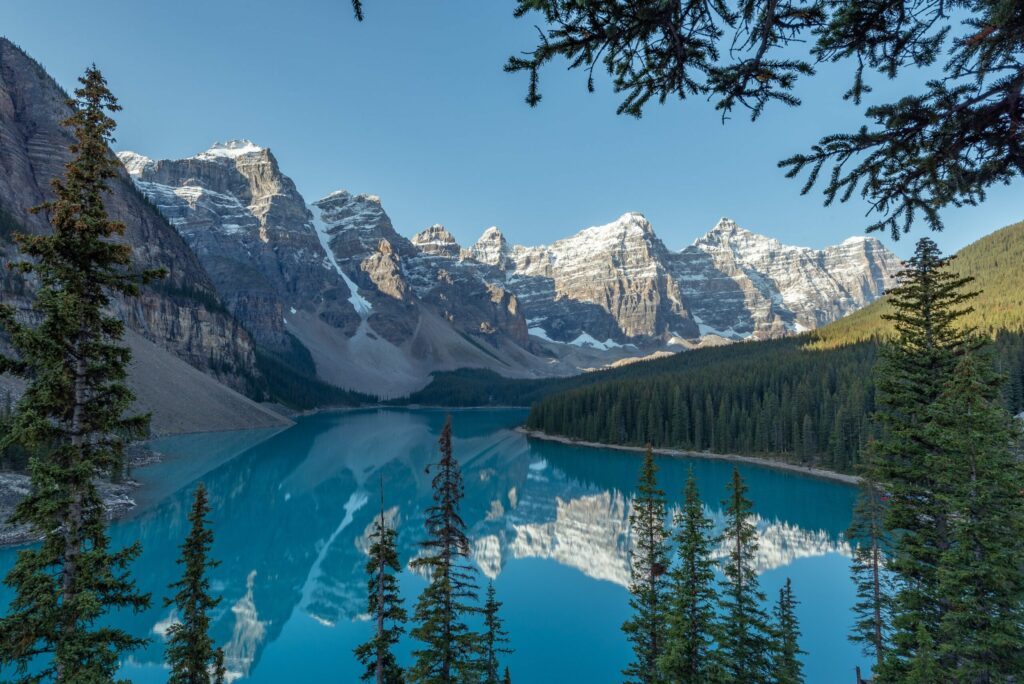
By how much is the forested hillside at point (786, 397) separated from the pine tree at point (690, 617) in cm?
6312

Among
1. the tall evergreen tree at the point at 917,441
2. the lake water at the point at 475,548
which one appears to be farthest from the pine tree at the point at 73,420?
the lake water at the point at 475,548

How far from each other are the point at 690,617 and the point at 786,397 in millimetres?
78966

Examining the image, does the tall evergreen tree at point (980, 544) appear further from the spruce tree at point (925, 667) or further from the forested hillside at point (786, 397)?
the forested hillside at point (786, 397)

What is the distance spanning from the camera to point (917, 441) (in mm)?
13891

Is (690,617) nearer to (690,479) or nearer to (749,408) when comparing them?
(690,479)

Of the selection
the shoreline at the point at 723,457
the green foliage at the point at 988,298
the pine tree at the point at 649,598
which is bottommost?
the shoreline at the point at 723,457

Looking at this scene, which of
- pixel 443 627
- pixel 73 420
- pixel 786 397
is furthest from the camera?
pixel 786 397

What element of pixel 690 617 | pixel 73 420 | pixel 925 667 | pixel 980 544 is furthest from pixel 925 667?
pixel 73 420

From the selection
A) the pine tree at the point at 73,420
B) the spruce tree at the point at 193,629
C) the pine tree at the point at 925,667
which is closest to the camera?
the pine tree at the point at 73,420

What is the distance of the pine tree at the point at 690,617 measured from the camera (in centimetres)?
1329

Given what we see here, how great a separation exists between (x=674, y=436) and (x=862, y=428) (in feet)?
105

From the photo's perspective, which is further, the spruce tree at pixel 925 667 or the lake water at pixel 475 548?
the lake water at pixel 475 548

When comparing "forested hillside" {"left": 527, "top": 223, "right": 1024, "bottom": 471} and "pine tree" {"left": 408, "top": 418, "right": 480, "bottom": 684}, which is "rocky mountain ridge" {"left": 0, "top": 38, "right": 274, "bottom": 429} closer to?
"forested hillside" {"left": 527, "top": 223, "right": 1024, "bottom": 471}

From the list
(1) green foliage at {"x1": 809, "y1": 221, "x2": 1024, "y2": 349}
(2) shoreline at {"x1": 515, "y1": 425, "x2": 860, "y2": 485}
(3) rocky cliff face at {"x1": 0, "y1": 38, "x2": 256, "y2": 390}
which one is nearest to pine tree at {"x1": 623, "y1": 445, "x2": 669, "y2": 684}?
(2) shoreline at {"x1": 515, "y1": 425, "x2": 860, "y2": 485}
